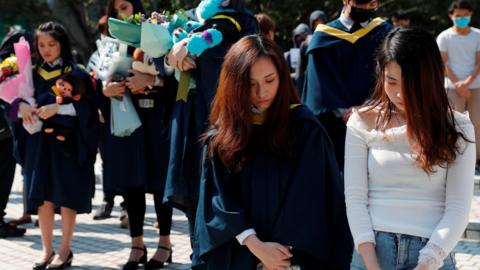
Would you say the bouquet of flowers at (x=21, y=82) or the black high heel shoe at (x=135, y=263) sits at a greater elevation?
the bouquet of flowers at (x=21, y=82)

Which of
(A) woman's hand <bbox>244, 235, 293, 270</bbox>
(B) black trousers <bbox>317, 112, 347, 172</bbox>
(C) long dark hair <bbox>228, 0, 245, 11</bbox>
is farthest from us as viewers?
(B) black trousers <bbox>317, 112, 347, 172</bbox>

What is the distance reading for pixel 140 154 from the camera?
5297 mm

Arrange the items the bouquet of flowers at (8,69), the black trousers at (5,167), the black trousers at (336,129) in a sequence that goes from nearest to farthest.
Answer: the black trousers at (336,129), the bouquet of flowers at (8,69), the black trousers at (5,167)

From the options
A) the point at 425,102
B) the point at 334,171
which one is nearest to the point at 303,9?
the point at 334,171

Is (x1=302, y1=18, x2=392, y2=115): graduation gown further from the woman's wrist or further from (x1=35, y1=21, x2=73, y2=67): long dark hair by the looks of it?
Answer: the woman's wrist

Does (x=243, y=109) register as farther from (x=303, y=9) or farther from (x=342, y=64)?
(x=303, y=9)

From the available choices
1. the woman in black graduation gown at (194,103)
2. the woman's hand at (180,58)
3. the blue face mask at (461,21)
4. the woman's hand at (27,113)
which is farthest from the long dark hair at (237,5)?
the blue face mask at (461,21)

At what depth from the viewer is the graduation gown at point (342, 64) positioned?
4867 millimetres

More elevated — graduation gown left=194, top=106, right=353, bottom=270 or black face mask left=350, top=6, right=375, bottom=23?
black face mask left=350, top=6, right=375, bottom=23

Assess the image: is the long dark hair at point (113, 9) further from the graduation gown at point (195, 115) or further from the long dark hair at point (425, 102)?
the long dark hair at point (425, 102)

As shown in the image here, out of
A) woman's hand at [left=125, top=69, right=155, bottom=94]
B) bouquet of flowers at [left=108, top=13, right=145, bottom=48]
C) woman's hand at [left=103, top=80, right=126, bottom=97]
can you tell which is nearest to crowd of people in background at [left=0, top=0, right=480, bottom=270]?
bouquet of flowers at [left=108, top=13, right=145, bottom=48]

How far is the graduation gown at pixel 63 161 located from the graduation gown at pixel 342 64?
175 centimetres

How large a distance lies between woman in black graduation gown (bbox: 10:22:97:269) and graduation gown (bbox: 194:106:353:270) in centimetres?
269

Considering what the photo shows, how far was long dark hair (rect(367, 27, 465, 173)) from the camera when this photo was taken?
8.68 ft
